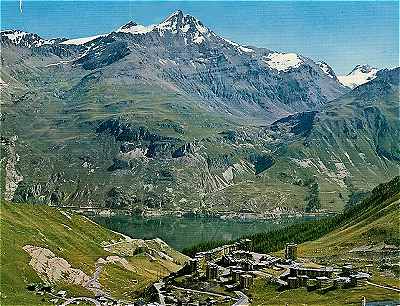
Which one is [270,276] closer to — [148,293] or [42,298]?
[148,293]

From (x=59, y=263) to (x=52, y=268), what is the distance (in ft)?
15.7

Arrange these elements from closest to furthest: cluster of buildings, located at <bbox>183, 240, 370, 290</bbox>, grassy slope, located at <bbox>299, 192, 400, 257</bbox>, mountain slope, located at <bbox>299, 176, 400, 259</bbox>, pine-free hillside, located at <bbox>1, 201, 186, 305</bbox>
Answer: cluster of buildings, located at <bbox>183, 240, 370, 290</bbox>, pine-free hillside, located at <bbox>1, 201, 186, 305</bbox>, mountain slope, located at <bbox>299, 176, 400, 259</bbox>, grassy slope, located at <bbox>299, 192, 400, 257</bbox>

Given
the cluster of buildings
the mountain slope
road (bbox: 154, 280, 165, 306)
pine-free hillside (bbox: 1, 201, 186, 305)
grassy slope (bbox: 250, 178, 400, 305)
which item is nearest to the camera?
grassy slope (bbox: 250, 178, 400, 305)

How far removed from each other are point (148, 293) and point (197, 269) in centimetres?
1020

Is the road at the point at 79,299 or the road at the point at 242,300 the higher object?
the road at the point at 242,300

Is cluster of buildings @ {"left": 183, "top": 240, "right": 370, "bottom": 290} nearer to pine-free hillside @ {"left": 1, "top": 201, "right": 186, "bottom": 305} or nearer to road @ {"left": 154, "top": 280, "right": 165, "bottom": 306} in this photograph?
road @ {"left": 154, "top": 280, "right": 165, "bottom": 306}

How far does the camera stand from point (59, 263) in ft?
459

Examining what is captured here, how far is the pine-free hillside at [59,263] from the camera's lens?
11975cm

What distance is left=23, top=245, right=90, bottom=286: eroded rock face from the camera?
130875mm

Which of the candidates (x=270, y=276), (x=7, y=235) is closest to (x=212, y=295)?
(x=270, y=276)

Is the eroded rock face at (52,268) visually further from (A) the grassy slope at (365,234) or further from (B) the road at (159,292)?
(A) the grassy slope at (365,234)

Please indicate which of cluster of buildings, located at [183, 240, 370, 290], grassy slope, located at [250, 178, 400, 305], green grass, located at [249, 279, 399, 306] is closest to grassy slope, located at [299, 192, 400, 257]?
grassy slope, located at [250, 178, 400, 305]

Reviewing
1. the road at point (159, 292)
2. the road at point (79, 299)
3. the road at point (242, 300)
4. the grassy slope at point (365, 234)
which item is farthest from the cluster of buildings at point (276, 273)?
the grassy slope at point (365, 234)

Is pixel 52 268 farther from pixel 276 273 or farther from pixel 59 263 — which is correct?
pixel 276 273
